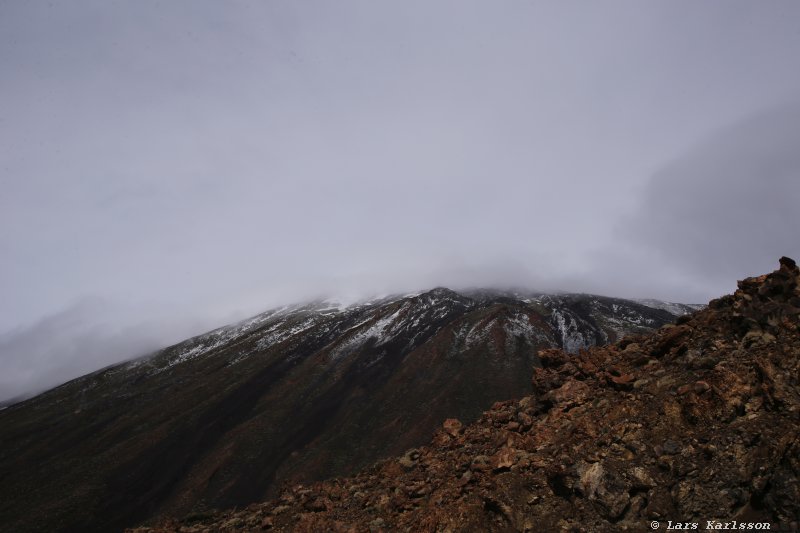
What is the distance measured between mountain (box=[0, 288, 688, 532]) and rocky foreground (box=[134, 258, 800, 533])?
44.8 metres

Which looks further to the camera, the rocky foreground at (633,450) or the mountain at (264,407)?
the mountain at (264,407)

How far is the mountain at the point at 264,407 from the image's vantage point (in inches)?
2388

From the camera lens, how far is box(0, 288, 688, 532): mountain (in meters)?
60.7

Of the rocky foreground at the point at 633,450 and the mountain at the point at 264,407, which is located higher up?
the rocky foreground at the point at 633,450

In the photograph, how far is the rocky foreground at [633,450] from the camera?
10992 mm

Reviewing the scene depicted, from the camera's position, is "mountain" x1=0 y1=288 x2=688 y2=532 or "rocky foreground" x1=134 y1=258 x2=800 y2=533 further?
"mountain" x1=0 y1=288 x2=688 y2=532

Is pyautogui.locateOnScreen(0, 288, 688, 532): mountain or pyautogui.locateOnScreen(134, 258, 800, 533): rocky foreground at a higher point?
pyautogui.locateOnScreen(134, 258, 800, 533): rocky foreground

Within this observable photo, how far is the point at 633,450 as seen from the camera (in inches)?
505

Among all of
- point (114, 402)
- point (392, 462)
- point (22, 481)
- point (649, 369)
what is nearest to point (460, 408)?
point (392, 462)

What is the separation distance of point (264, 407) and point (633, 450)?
86.4m

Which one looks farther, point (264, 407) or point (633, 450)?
point (264, 407)

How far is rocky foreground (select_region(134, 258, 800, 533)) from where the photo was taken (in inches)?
433

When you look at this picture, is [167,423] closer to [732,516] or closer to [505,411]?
[505,411]

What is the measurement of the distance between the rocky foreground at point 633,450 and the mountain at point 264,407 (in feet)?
147
